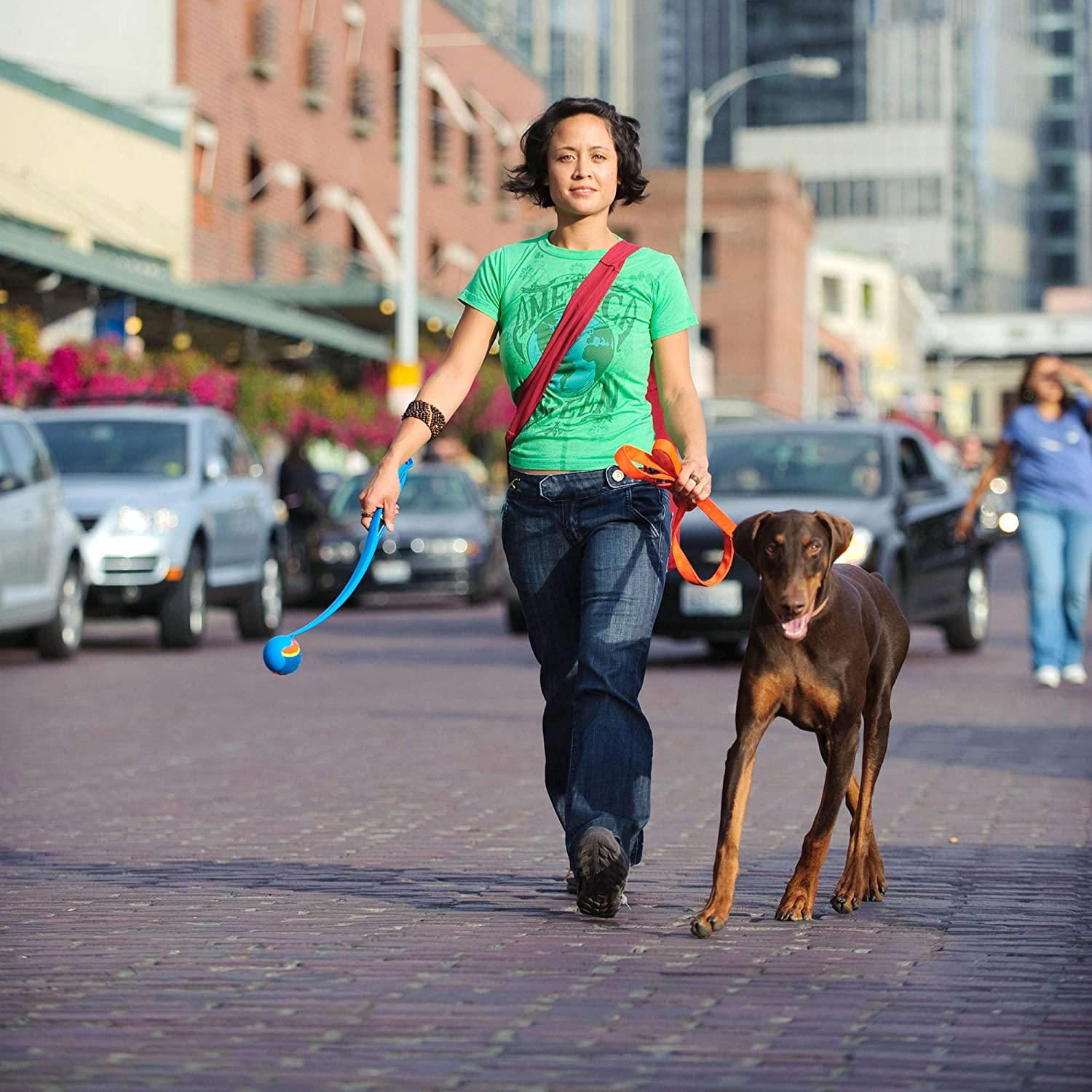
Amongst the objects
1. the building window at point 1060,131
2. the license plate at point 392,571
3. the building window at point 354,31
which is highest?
the building window at point 1060,131

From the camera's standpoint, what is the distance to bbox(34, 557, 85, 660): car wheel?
17.6 meters

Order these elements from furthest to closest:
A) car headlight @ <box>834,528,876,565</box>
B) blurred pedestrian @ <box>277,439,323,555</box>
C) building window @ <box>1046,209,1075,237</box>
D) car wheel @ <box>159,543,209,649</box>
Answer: building window @ <box>1046,209,1075,237</box> → blurred pedestrian @ <box>277,439,323,555</box> → car wheel @ <box>159,543,209,649</box> → car headlight @ <box>834,528,876,565</box>

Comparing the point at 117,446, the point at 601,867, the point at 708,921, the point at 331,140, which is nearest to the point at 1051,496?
the point at 117,446

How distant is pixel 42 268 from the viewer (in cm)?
2762

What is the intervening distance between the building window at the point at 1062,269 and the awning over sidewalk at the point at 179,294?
149 m

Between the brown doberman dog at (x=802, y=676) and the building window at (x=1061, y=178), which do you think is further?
the building window at (x=1061, y=178)

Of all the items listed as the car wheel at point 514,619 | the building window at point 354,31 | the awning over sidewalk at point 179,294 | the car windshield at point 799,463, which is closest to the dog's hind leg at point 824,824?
the car windshield at point 799,463

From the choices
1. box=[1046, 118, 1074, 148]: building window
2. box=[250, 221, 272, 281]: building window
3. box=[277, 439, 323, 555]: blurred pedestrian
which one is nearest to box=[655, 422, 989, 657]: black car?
box=[277, 439, 323, 555]: blurred pedestrian

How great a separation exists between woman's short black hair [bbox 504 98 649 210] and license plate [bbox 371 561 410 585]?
1942cm

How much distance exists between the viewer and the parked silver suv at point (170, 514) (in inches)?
738

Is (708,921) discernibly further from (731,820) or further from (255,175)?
(255,175)

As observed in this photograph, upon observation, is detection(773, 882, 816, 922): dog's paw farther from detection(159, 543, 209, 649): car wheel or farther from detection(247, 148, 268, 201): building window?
detection(247, 148, 268, 201): building window

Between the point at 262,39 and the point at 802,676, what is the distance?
3731 centimetres

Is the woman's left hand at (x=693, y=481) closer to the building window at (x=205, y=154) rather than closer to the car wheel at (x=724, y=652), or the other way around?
the car wheel at (x=724, y=652)
